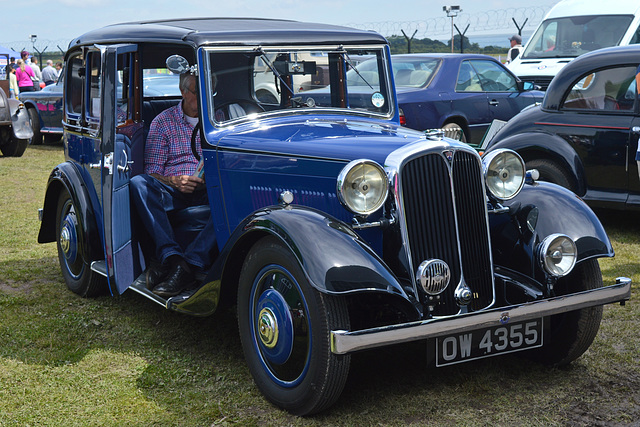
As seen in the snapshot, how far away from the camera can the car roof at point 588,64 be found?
21.6 feet

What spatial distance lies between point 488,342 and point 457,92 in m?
7.50

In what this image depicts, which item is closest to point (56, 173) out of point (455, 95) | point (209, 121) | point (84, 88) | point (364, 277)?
point (84, 88)

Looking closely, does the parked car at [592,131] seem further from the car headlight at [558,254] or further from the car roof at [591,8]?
the car roof at [591,8]

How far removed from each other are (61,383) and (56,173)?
6.64 feet

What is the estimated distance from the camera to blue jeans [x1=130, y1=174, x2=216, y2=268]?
4.32 meters

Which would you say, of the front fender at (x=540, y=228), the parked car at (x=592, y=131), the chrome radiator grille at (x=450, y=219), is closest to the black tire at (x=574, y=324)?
the front fender at (x=540, y=228)

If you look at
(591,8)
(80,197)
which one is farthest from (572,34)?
(80,197)

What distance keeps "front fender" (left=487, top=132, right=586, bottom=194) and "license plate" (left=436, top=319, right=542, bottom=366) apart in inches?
142

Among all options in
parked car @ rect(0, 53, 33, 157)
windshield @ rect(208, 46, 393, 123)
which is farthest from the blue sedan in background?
parked car @ rect(0, 53, 33, 157)

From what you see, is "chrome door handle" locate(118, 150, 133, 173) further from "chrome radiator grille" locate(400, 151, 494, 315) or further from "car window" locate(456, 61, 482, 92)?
"car window" locate(456, 61, 482, 92)

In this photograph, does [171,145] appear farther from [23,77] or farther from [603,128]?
[23,77]

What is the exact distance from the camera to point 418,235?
3.41 metres

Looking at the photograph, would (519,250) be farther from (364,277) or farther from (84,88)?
(84,88)

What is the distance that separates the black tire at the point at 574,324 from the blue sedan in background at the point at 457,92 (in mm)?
5996
